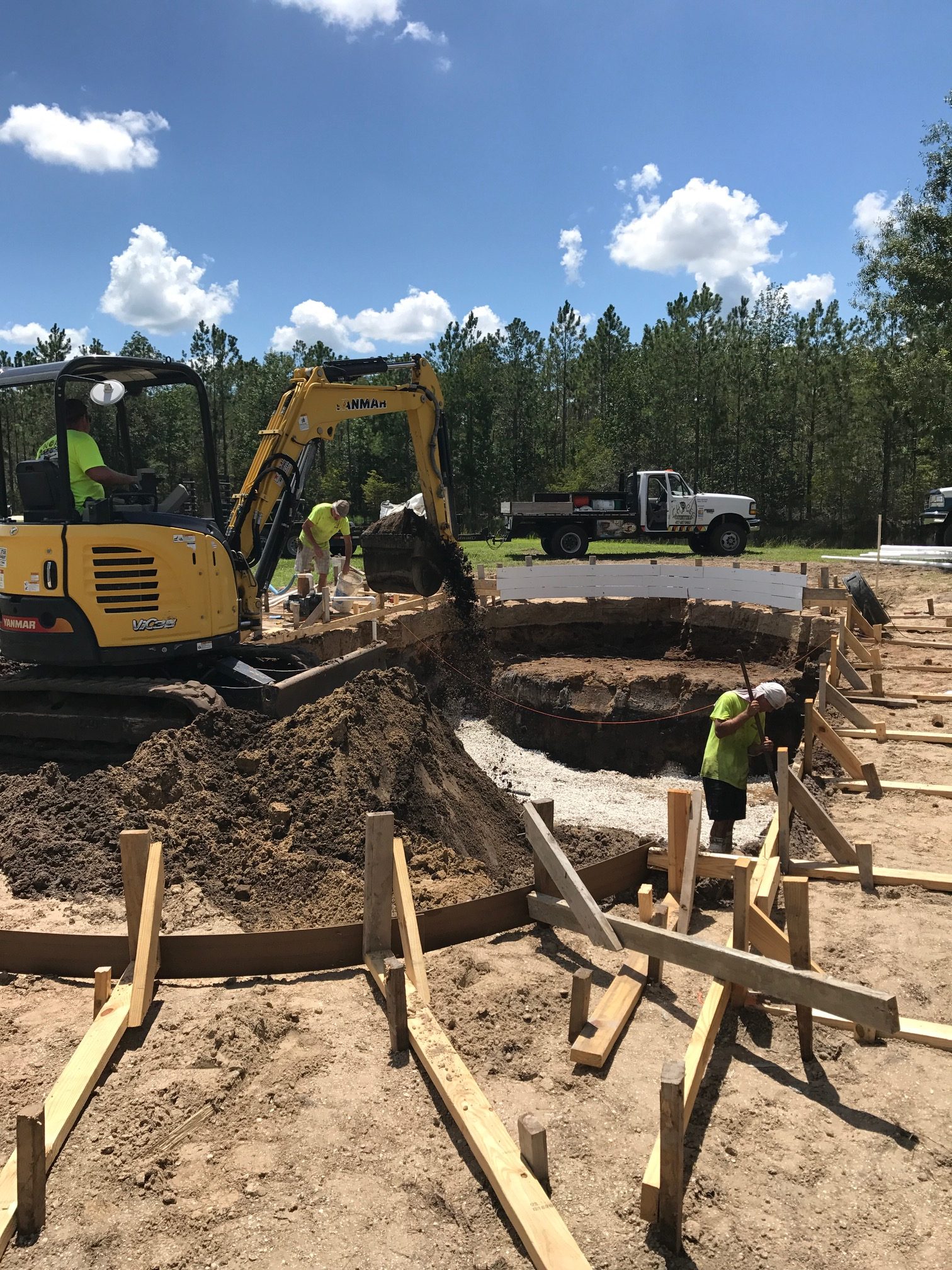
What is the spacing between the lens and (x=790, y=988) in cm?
387

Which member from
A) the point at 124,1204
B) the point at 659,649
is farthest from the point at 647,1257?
the point at 659,649

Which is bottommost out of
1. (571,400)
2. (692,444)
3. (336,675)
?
(336,675)

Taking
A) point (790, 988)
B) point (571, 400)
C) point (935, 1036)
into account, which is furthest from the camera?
point (571, 400)

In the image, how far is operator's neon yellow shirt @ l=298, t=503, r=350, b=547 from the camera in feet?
45.4

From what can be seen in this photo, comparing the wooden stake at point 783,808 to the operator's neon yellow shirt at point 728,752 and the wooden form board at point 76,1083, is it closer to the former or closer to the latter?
the operator's neon yellow shirt at point 728,752

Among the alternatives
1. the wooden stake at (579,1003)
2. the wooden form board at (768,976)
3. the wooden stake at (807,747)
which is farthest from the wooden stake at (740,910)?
the wooden stake at (807,747)

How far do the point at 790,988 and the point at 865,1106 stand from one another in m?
0.66

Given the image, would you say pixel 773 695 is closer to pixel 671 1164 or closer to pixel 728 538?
pixel 671 1164

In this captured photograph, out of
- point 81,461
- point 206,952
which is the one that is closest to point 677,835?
point 206,952

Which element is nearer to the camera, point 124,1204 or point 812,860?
point 124,1204

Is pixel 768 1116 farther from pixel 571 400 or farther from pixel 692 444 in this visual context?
pixel 571 400

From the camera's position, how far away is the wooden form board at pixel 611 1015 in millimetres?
4113

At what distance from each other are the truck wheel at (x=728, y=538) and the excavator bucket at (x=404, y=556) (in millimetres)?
13078

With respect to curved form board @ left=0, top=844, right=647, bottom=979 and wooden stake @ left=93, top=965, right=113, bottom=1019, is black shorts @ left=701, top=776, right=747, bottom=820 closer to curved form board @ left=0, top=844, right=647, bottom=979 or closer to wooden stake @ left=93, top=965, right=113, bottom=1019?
curved form board @ left=0, top=844, right=647, bottom=979
